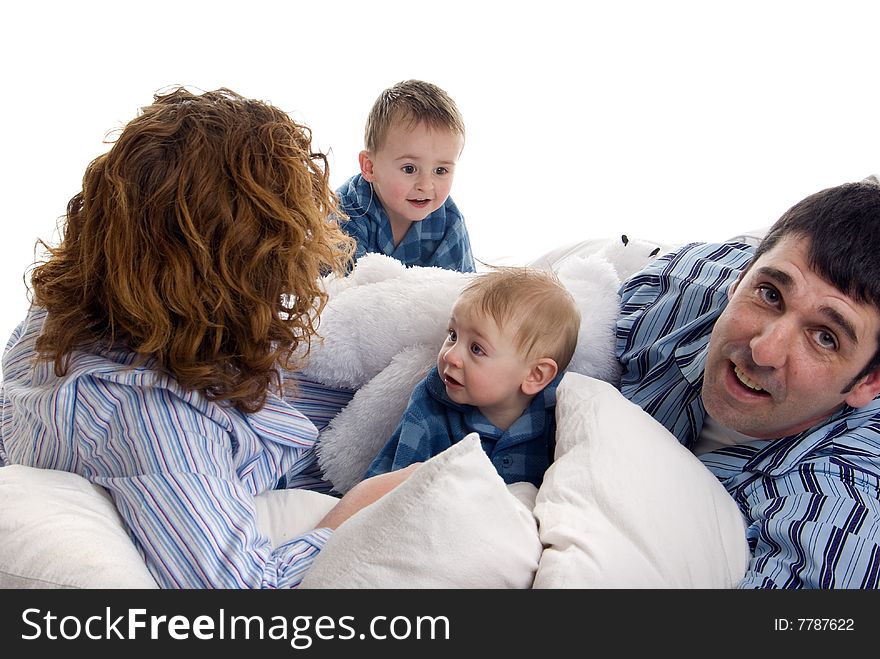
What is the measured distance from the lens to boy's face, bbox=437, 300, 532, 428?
5.62 ft

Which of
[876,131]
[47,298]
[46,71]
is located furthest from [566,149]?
[47,298]

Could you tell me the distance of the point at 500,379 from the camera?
172 cm

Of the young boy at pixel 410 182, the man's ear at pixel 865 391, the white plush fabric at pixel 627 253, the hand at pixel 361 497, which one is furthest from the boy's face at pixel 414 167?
the man's ear at pixel 865 391

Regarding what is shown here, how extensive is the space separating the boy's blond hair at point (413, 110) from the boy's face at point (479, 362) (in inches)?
35.7

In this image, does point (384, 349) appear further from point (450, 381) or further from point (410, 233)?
point (410, 233)

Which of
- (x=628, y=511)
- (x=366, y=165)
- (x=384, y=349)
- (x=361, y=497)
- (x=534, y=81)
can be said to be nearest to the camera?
(x=628, y=511)

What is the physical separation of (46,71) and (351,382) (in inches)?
103

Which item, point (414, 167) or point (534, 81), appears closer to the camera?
point (414, 167)

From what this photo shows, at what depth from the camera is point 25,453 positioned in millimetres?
1497

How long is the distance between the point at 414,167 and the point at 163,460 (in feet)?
4.60

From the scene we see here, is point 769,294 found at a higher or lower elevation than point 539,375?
higher

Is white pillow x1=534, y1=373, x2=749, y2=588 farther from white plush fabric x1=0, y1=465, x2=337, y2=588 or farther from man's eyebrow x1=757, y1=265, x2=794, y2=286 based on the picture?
white plush fabric x1=0, y1=465, x2=337, y2=588

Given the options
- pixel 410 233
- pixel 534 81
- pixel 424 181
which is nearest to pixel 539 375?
pixel 424 181

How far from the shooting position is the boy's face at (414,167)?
2531 mm
